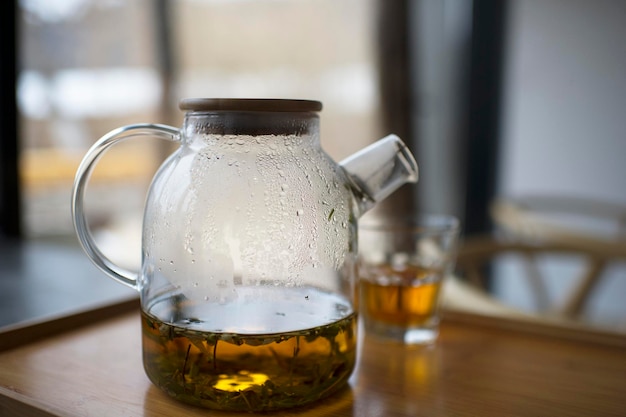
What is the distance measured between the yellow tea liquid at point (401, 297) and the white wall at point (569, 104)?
66.8 inches

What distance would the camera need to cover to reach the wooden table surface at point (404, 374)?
0.55 m

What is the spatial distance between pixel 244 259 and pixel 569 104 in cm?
211

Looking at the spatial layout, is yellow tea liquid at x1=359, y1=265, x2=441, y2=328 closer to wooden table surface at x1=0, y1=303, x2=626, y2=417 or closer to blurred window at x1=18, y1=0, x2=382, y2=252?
wooden table surface at x1=0, y1=303, x2=626, y2=417

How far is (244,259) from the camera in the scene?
21.2 inches

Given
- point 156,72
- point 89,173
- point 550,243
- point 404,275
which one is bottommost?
point 550,243

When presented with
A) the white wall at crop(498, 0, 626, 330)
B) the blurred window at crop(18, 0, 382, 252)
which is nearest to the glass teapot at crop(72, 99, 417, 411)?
the blurred window at crop(18, 0, 382, 252)

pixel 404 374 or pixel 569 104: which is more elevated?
pixel 569 104

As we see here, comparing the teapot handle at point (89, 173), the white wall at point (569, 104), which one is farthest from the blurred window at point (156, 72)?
the teapot handle at point (89, 173)

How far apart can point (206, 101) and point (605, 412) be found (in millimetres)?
424

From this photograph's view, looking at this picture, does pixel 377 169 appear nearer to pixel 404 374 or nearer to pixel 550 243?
pixel 404 374

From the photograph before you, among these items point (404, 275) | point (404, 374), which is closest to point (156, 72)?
point (404, 275)

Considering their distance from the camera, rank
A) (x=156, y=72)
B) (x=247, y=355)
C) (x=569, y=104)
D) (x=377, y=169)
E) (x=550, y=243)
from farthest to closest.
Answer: (x=569, y=104), (x=156, y=72), (x=550, y=243), (x=377, y=169), (x=247, y=355)

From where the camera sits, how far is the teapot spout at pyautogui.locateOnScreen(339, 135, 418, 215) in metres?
0.62

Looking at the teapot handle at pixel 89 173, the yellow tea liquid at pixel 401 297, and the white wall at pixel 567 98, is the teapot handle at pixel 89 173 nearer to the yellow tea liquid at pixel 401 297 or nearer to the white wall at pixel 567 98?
the yellow tea liquid at pixel 401 297
